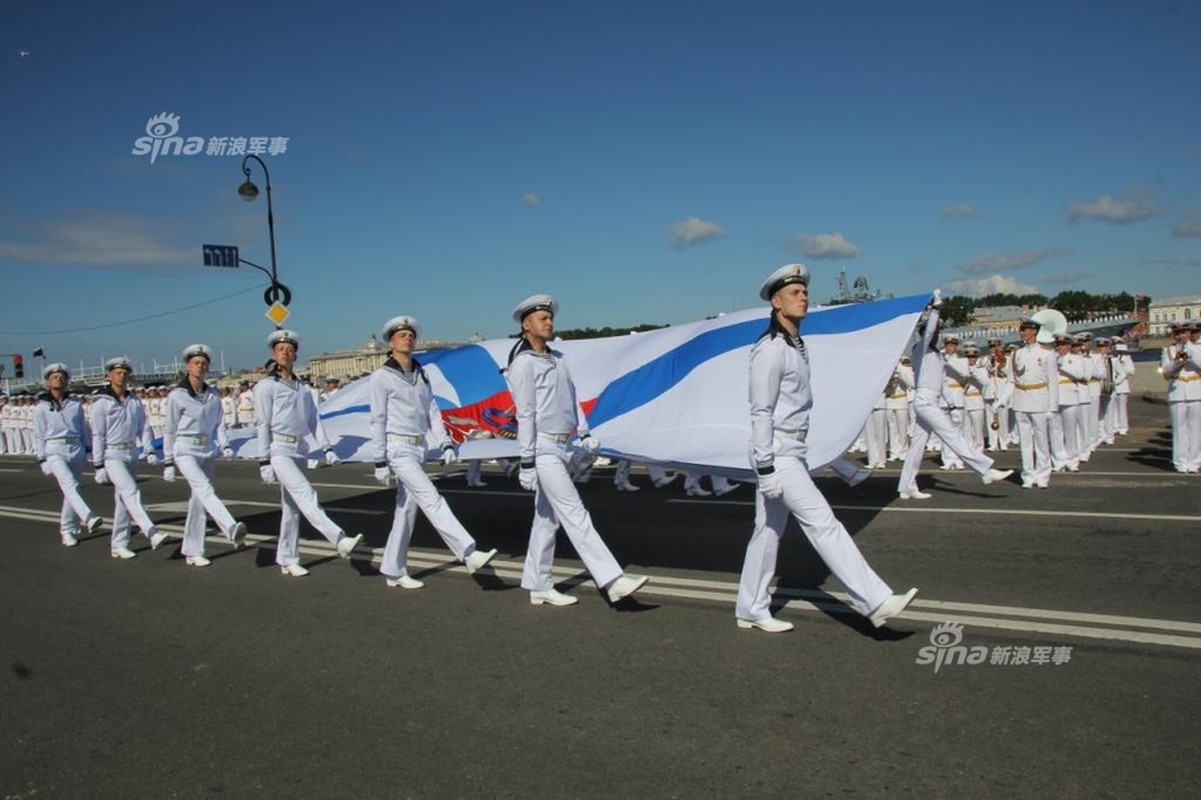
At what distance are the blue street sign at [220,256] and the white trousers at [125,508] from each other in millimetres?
14740

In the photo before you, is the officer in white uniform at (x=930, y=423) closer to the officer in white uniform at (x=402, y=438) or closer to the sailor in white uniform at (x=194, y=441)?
the officer in white uniform at (x=402, y=438)

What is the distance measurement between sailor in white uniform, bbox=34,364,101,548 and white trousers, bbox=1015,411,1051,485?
36.6ft

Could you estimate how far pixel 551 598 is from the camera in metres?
6.15

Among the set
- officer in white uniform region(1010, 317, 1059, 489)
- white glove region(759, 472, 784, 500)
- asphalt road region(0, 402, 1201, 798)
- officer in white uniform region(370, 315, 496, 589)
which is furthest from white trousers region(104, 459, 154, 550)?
officer in white uniform region(1010, 317, 1059, 489)

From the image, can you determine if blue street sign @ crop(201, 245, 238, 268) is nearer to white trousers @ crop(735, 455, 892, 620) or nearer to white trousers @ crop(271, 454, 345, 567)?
white trousers @ crop(271, 454, 345, 567)

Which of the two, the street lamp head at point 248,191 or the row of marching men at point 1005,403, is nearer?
the row of marching men at point 1005,403

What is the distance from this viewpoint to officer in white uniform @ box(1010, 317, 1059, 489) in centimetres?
1047

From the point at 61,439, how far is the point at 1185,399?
1444 cm

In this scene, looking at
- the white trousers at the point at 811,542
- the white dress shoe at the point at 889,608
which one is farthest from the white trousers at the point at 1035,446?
the white dress shoe at the point at 889,608

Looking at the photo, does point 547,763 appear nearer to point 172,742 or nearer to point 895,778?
point 895,778

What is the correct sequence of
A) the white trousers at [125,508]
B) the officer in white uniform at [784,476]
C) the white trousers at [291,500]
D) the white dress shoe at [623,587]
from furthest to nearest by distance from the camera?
the white trousers at [125,508], the white trousers at [291,500], the white dress shoe at [623,587], the officer in white uniform at [784,476]

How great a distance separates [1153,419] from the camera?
20078 mm

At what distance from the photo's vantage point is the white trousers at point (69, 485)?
10078 millimetres

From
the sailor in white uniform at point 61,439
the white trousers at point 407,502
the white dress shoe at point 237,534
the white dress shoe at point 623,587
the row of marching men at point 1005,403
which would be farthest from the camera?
the row of marching men at point 1005,403
